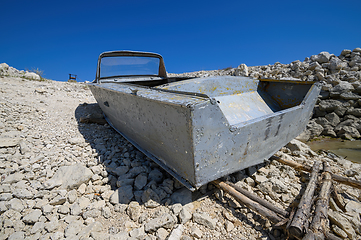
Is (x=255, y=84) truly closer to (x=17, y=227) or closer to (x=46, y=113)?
(x=17, y=227)

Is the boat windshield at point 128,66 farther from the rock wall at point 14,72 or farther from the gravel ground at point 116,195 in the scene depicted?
the rock wall at point 14,72

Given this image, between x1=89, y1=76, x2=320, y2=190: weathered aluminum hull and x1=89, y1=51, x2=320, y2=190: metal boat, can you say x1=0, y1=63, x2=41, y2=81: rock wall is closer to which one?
x1=89, y1=51, x2=320, y2=190: metal boat

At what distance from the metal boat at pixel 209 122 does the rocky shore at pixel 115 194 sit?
13.4 inches

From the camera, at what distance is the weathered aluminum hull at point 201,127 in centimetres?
159

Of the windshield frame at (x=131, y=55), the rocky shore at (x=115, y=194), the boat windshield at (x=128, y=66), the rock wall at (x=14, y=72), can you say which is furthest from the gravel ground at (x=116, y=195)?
the rock wall at (x=14, y=72)

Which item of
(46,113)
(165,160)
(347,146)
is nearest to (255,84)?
(165,160)

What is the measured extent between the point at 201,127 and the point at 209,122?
9 centimetres

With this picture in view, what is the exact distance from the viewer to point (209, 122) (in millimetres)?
1596

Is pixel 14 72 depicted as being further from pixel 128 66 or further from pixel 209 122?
pixel 209 122

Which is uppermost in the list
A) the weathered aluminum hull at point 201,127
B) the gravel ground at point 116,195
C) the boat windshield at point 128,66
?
the boat windshield at point 128,66

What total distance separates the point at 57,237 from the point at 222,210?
164 centimetres

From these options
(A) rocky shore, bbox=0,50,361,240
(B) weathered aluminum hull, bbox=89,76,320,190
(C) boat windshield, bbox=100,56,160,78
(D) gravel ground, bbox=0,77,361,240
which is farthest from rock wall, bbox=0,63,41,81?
(B) weathered aluminum hull, bbox=89,76,320,190

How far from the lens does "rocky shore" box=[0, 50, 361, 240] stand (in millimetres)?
1755

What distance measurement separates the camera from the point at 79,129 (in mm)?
3723
